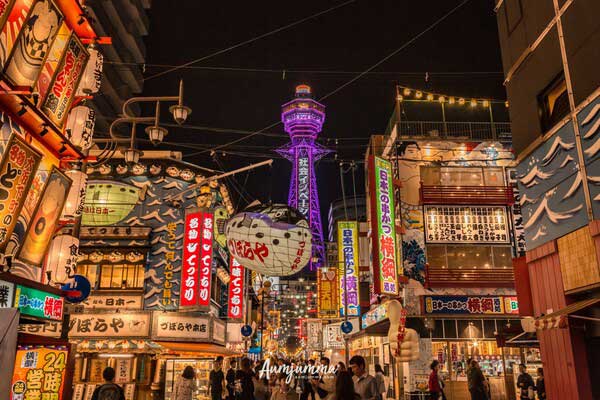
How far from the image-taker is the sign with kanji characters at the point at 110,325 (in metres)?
21.8

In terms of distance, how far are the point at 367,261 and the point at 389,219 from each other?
45.8 feet

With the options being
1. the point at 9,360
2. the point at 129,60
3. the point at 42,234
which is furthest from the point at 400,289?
the point at 129,60

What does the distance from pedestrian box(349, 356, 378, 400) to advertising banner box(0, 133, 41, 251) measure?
23.1 feet

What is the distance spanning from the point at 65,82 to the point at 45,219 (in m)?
3.06

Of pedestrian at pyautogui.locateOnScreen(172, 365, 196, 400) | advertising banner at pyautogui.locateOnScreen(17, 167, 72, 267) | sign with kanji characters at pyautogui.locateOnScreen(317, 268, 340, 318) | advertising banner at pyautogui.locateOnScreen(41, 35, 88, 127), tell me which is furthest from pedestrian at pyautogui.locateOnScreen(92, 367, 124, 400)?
sign with kanji characters at pyautogui.locateOnScreen(317, 268, 340, 318)

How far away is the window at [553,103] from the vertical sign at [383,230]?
12.6m

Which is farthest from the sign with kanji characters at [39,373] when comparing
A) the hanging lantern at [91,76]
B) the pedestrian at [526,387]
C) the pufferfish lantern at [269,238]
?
the pedestrian at [526,387]

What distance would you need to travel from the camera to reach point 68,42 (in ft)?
35.7

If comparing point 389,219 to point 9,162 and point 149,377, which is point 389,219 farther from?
point 9,162

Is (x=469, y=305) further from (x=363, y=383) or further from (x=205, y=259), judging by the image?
(x=363, y=383)

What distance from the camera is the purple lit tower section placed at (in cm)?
9688

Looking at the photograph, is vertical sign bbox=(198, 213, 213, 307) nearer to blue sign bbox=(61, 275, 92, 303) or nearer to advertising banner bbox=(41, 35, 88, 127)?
blue sign bbox=(61, 275, 92, 303)

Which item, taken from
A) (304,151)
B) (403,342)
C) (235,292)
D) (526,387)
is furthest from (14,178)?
(304,151)

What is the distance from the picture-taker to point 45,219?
1132cm
